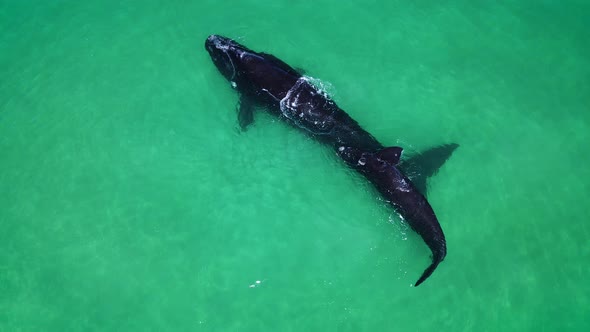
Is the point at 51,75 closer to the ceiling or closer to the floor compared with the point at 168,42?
closer to the floor

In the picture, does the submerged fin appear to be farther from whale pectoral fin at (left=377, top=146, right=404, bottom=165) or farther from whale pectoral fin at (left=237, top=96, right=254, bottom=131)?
whale pectoral fin at (left=237, top=96, right=254, bottom=131)

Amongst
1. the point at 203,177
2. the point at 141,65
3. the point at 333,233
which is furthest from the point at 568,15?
the point at 141,65

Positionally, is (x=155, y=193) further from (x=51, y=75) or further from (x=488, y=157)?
(x=488, y=157)

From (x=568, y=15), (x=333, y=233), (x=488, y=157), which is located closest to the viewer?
(x=333, y=233)

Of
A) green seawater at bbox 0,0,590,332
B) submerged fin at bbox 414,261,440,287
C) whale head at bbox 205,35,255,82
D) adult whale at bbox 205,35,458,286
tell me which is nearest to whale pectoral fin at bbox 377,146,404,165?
adult whale at bbox 205,35,458,286

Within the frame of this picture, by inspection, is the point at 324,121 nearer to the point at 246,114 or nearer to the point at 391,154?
the point at 391,154

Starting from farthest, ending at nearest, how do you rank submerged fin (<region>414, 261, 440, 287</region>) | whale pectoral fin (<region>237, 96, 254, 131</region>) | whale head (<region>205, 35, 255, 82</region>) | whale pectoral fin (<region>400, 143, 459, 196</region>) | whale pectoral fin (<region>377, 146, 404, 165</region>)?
whale pectoral fin (<region>237, 96, 254, 131</region>), whale head (<region>205, 35, 255, 82</region>), whale pectoral fin (<region>400, 143, 459, 196</region>), whale pectoral fin (<region>377, 146, 404, 165</region>), submerged fin (<region>414, 261, 440, 287</region>)

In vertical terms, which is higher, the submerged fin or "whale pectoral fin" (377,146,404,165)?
"whale pectoral fin" (377,146,404,165)
